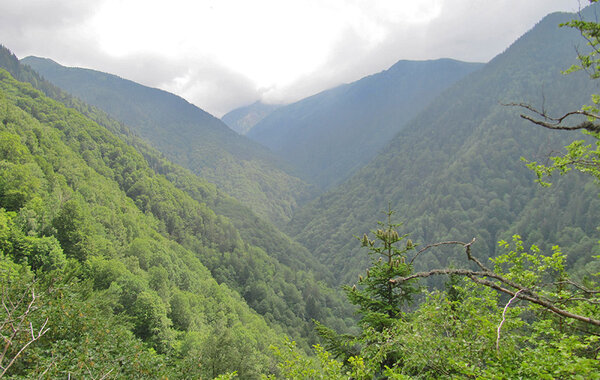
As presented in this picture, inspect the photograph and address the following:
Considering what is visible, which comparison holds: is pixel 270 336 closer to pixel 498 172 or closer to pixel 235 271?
pixel 235 271

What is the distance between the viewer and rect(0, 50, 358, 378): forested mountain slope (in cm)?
3325

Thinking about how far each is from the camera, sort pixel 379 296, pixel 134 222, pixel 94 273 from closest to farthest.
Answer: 1. pixel 379 296
2. pixel 94 273
3. pixel 134 222

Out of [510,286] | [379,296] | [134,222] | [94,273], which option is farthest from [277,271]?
[510,286]

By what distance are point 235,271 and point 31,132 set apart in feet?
185

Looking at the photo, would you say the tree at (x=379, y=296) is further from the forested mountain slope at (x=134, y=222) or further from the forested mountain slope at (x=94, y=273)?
the forested mountain slope at (x=134, y=222)

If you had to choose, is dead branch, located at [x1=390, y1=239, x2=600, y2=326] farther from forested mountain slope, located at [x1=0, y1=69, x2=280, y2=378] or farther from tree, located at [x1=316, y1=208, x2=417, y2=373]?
tree, located at [x1=316, y1=208, x2=417, y2=373]

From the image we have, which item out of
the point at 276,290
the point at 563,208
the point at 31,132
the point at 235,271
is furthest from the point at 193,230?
the point at 563,208

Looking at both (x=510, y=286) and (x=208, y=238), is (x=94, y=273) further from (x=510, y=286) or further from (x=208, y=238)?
(x=208, y=238)

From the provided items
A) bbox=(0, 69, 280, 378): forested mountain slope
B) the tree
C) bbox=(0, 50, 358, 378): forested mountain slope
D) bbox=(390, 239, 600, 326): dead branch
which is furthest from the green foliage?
bbox=(390, 239, 600, 326): dead branch

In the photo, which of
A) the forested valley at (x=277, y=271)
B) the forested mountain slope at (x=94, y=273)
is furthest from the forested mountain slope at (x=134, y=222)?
the forested valley at (x=277, y=271)

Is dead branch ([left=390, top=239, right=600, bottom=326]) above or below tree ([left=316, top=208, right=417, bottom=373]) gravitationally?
above

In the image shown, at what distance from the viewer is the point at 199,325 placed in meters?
39.2

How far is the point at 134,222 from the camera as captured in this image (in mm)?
58719

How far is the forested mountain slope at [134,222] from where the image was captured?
3325 cm
